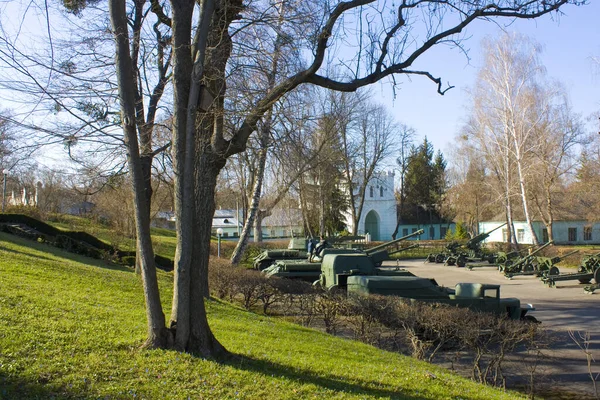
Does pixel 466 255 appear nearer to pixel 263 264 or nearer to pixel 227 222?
pixel 263 264

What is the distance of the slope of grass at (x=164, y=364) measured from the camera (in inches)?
221

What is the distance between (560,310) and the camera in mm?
17812

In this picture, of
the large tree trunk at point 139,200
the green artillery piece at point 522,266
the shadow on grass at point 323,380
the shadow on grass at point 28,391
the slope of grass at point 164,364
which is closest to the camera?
the shadow on grass at point 28,391

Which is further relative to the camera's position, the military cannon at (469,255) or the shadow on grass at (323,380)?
the military cannon at (469,255)

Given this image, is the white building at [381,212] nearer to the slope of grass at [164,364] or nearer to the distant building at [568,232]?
the distant building at [568,232]

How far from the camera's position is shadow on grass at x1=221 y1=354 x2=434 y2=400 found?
20.8 ft

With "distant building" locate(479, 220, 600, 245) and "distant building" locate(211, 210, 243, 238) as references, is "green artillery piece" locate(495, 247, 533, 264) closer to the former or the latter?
"distant building" locate(479, 220, 600, 245)

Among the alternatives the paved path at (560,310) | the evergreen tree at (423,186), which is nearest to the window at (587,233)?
the evergreen tree at (423,186)

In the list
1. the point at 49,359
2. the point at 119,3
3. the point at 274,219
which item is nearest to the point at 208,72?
the point at 119,3

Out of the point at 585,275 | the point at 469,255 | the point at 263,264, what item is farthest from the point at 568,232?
the point at 263,264

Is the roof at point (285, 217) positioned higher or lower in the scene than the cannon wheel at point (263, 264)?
higher

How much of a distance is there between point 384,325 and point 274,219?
43.9m

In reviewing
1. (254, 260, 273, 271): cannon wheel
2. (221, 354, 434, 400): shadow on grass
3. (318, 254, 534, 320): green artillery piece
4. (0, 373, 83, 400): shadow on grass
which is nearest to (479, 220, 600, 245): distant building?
(254, 260, 273, 271): cannon wheel

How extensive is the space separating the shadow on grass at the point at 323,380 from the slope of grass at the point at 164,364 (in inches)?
0.5
